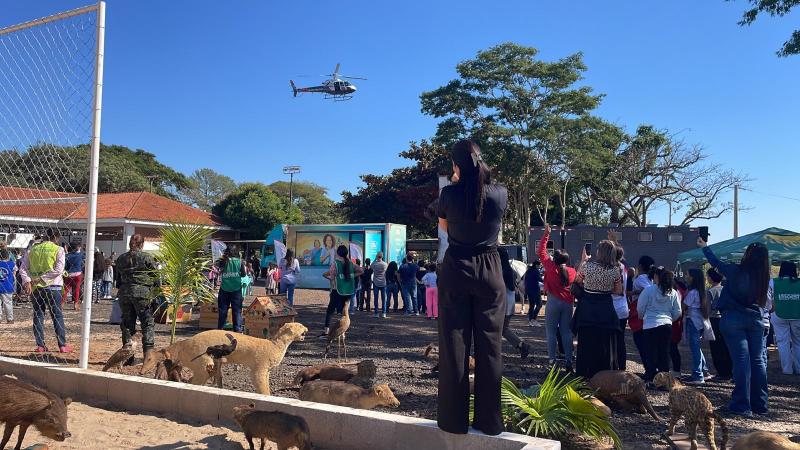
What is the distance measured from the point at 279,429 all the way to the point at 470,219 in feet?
6.32

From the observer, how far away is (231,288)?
10.1m

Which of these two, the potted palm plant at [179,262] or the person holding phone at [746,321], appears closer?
the person holding phone at [746,321]

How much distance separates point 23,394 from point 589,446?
12.9ft

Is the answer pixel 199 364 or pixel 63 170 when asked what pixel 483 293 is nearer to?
pixel 199 364

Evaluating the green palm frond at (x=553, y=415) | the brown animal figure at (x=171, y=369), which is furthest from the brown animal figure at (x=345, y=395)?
the brown animal figure at (x=171, y=369)

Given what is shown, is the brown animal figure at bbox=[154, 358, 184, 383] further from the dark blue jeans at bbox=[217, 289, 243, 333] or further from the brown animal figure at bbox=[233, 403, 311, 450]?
the dark blue jeans at bbox=[217, 289, 243, 333]

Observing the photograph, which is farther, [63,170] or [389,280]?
[389,280]

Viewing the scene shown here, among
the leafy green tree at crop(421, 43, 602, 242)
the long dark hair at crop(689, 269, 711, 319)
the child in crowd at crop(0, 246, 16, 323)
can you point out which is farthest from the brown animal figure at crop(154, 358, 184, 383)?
the leafy green tree at crop(421, 43, 602, 242)

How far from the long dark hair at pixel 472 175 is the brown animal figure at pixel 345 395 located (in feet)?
8.19

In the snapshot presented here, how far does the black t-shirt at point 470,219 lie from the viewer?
3527mm

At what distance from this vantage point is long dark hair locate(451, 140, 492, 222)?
349cm

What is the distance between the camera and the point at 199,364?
5918mm

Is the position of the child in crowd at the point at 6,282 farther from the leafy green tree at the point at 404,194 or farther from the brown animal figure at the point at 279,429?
the leafy green tree at the point at 404,194

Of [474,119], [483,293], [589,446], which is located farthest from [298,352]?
[474,119]
